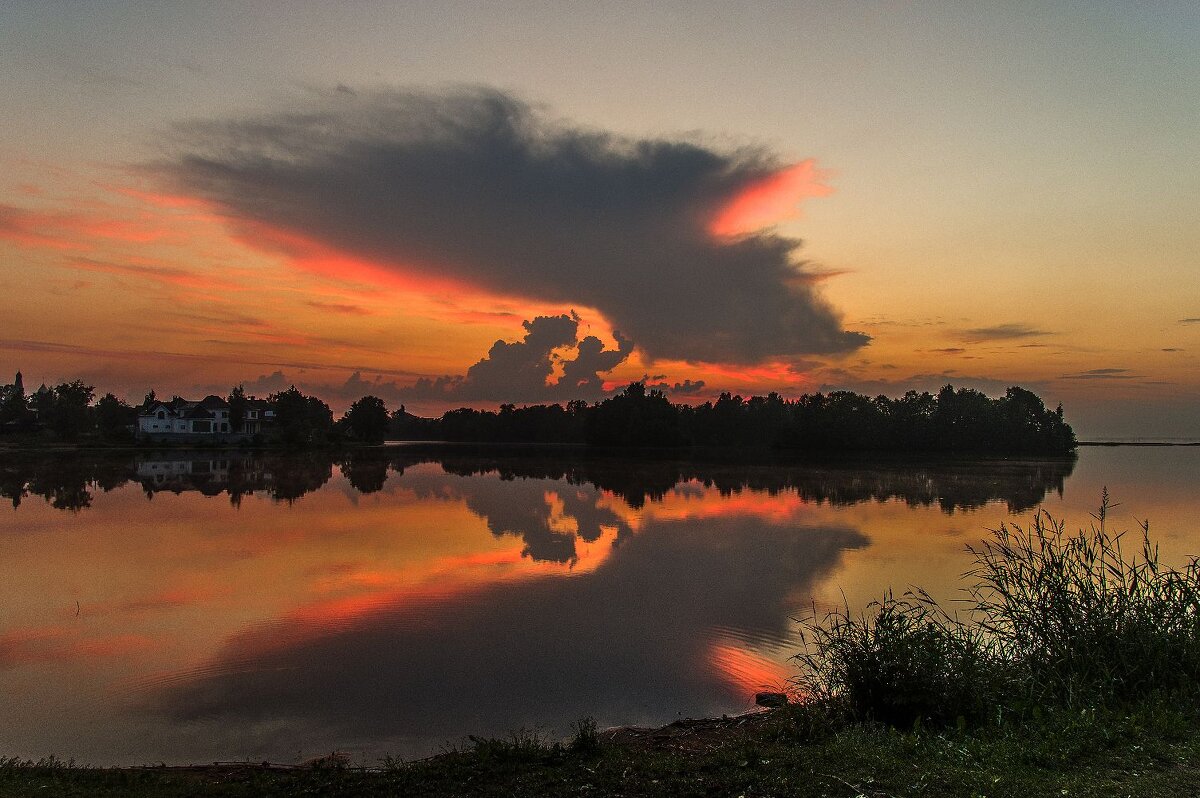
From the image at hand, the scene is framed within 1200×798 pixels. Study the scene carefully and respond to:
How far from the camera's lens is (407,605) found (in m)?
16.2

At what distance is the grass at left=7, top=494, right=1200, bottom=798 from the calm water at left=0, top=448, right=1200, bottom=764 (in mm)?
1444

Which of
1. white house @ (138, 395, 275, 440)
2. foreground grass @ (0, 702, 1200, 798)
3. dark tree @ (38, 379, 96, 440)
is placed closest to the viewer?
foreground grass @ (0, 702, 1200, 798)

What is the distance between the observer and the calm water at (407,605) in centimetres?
1017

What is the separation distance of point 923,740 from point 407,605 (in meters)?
11.7

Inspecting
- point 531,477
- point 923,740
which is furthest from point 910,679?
point 531,477

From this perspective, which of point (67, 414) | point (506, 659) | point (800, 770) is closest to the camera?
point (800, 770)

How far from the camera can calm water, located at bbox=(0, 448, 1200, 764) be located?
10172mm

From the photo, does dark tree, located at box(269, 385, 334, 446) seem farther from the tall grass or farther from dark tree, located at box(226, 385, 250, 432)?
the tall grass

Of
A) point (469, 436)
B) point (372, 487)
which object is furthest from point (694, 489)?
point (469, 436)

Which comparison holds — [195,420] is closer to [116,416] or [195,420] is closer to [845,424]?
[116,416]

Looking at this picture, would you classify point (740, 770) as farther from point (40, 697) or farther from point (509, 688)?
point (40, 697)

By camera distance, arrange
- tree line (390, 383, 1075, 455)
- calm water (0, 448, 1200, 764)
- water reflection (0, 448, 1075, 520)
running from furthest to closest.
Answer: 1. tree line (390, 383, 1075, 455)
2. water reflection (0, 448, 1075, 520)
3. calm water (0, 448, 1200, 764)

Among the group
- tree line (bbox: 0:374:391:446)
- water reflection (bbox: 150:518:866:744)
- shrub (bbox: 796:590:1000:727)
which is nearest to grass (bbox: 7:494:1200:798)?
shrub (bbox: 796:590:1000:727)

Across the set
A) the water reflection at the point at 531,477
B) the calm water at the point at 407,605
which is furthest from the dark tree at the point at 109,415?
the calm water at the point at 407,605
